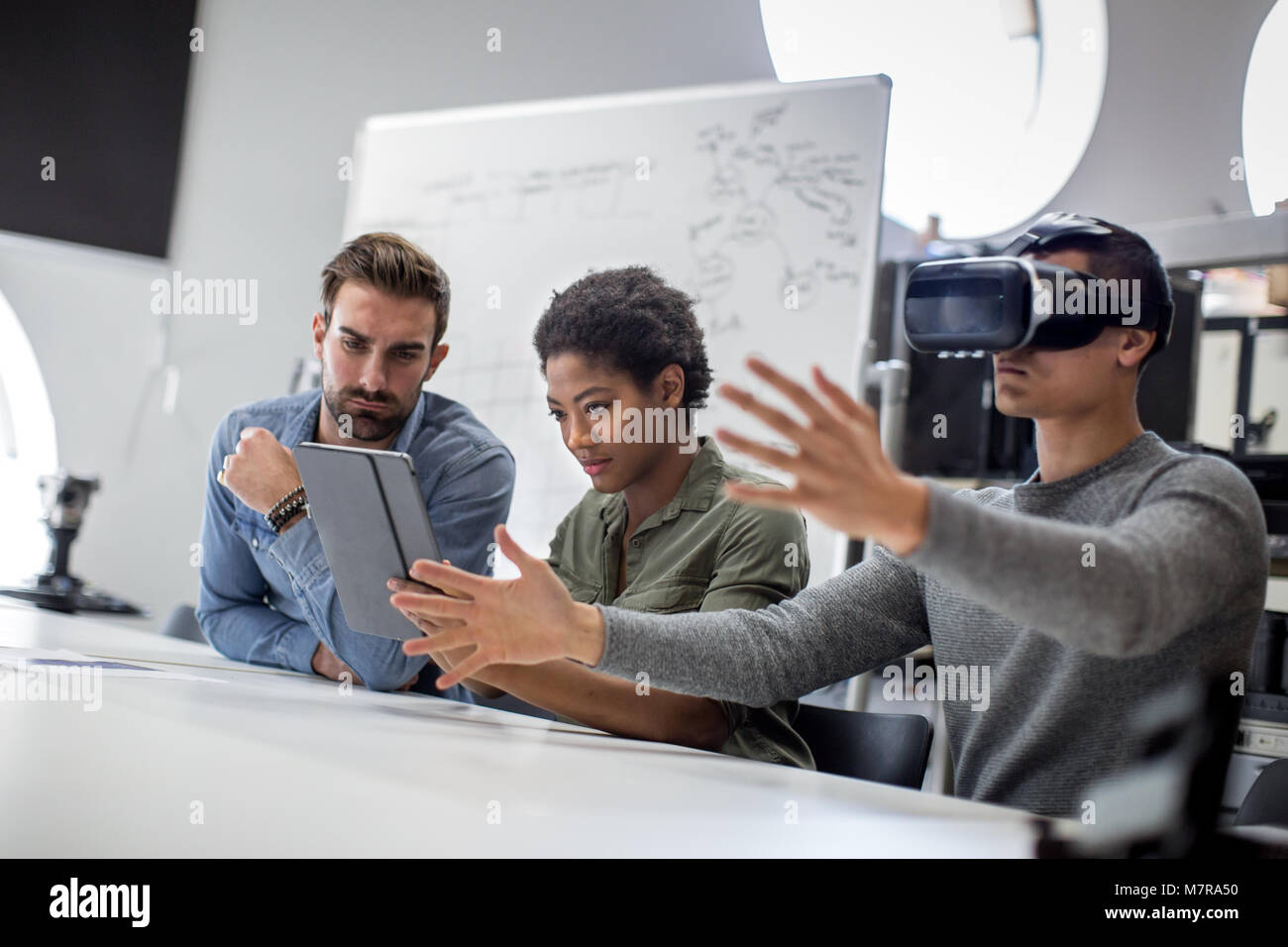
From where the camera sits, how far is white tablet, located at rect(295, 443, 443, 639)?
1158mm

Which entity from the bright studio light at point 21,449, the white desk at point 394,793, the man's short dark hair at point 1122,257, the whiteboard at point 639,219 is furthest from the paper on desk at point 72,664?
the bright studio light at point 21,449

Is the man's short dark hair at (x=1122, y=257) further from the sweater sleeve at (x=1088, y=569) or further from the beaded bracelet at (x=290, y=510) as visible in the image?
the beaded bracelet at (x=290, y=510)

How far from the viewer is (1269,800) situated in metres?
1.10

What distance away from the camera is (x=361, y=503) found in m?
1.20

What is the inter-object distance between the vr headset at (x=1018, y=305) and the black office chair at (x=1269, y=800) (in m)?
0.43

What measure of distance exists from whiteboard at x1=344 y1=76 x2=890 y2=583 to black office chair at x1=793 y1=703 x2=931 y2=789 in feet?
3.23

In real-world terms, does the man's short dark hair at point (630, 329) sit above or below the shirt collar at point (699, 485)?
above

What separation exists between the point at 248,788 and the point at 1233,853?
695 millimetres

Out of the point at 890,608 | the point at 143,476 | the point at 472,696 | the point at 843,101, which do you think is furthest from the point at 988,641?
the point at 143,476

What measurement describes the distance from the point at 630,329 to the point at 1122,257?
650mm

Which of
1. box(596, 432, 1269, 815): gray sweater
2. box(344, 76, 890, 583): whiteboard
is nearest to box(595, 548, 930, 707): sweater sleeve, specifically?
box(596, 432, 1269, 815): gray sweater

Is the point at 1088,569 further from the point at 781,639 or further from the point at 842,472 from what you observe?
the point at 781,639

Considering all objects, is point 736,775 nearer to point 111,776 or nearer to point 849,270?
Answer: point 111,776

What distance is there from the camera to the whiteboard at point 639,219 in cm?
243
